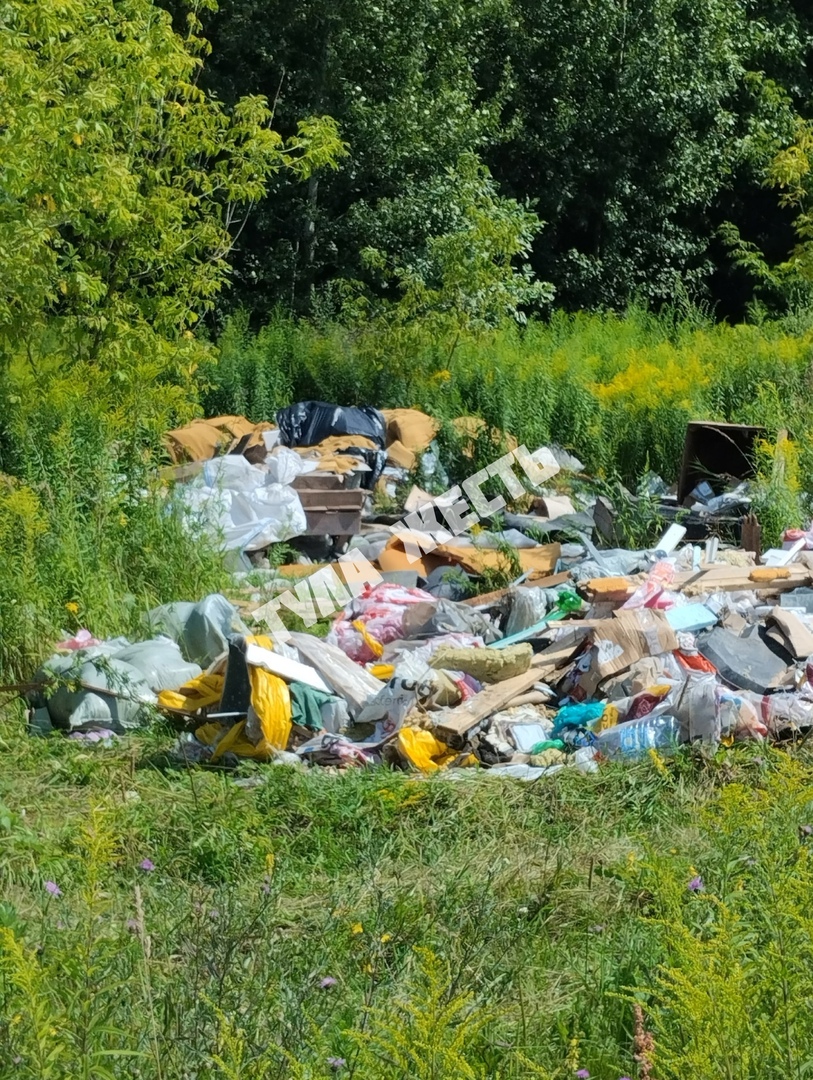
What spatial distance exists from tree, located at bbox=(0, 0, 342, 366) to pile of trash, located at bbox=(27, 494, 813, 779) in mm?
2922

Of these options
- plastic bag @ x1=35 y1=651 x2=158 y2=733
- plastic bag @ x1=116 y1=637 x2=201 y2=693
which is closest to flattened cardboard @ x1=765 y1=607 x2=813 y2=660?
plastic bag @ x1=116 y1=637 x2=201 y2=693

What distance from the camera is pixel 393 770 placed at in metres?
5.20

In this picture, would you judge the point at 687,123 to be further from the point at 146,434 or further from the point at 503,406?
the point at 146,434

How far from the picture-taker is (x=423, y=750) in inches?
208

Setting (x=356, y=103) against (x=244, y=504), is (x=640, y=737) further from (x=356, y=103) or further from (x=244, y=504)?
(x=356, y=103)

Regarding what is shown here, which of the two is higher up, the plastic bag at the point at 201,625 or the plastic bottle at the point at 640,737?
the plastic bottle at the point at 640,737

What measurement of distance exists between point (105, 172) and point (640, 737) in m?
5.51

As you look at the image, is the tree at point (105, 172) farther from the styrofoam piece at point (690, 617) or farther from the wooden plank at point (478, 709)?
the styrofoam piece at point (690, 617)

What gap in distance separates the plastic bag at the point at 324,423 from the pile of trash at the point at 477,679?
4.40 m

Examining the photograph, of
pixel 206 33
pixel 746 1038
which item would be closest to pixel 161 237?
pixel 746 1038

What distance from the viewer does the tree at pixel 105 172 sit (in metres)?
7.68

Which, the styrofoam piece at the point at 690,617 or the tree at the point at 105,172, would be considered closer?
the styrofoam piece at the point at 690,617

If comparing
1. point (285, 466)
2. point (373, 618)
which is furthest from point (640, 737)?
point (285, 466)

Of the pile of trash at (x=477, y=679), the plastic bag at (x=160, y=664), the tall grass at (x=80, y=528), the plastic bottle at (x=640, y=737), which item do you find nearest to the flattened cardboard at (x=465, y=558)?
the pile of trash at (x=477, y=679)
